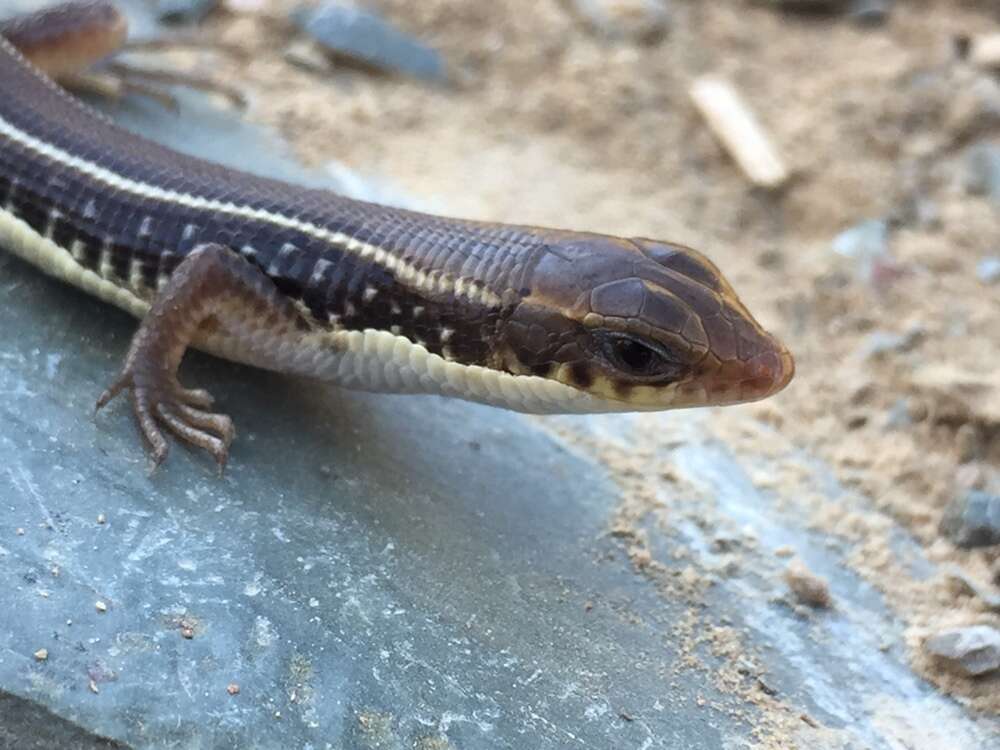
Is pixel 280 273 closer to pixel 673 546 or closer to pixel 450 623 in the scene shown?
pixel 450 623

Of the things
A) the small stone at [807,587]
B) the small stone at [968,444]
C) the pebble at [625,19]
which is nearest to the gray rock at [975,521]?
the small stone at [968,444]

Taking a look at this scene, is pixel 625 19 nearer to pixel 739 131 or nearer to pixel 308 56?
pixel 739 131

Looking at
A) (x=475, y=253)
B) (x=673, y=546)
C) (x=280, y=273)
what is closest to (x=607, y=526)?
(x=673, y=546)

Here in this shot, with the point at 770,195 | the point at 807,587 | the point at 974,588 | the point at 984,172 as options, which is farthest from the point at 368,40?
the point at 974,588

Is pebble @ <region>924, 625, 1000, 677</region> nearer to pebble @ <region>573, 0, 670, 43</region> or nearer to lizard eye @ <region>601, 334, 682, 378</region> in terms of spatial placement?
lizard eye @ <region>601, 334, 682, 378</region>

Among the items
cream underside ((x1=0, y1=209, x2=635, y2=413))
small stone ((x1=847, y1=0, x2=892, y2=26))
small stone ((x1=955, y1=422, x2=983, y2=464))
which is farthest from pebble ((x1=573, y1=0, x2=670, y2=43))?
cream underside ((x1=0, y1=209, x2=635, y2=413))

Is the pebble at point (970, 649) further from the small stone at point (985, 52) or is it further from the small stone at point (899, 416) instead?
the small stone at point (985, 52)
